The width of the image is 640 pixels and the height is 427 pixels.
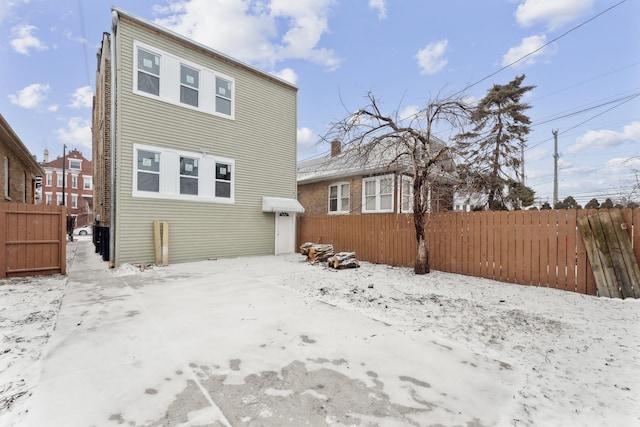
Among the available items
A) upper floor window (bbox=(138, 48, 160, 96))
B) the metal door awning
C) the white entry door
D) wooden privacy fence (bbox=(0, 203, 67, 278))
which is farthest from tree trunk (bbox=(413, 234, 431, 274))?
upper floor window (bbox=(138, 48, 160, 96))

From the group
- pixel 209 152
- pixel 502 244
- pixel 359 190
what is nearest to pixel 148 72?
pixel 209 152

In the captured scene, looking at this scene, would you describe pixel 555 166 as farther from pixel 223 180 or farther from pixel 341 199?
pixel 223 180

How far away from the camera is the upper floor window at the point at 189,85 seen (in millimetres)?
9352

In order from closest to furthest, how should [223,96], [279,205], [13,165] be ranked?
[223,96], [279,205], [13,165]

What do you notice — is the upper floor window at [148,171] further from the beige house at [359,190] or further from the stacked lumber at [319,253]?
the beige house at [359,190]

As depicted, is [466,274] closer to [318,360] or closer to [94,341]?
[318,360]

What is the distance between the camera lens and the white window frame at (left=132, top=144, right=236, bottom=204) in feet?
27.9

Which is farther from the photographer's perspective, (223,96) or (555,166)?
(555,166)

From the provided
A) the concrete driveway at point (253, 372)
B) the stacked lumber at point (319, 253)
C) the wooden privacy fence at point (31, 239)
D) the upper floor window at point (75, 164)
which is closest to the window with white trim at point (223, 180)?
the stacked lumber at point (319, 253)

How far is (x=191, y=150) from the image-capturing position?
940 centimetres

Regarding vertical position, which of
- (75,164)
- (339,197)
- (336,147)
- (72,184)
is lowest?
(339,197)

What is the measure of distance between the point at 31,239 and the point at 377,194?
1133 centimetres

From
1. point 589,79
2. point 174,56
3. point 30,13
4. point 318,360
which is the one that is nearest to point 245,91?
point 174,56

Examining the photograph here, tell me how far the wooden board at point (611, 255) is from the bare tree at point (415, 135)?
3.08m
